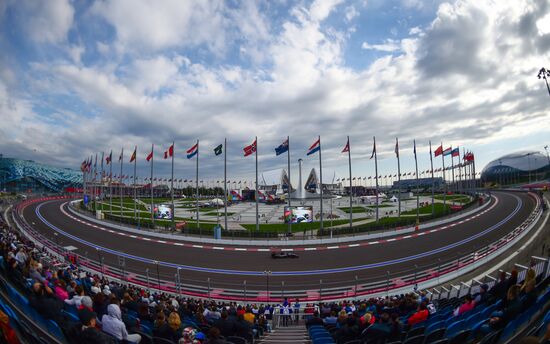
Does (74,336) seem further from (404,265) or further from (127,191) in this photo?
(127,191)

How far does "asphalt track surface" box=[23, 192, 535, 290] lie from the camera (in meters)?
17.4

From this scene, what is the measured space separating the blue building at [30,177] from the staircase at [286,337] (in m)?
169

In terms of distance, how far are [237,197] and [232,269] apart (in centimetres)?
7005

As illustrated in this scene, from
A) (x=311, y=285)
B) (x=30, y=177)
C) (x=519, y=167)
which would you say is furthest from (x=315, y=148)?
(x=30, y=177)

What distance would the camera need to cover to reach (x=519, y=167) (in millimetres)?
120125

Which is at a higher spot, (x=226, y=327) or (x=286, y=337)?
(x=226, y=327)

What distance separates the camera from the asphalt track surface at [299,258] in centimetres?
1738

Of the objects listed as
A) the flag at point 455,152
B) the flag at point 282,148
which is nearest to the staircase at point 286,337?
the flag at point 282,148

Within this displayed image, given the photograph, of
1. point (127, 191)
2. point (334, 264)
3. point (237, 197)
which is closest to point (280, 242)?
point (334, 264)

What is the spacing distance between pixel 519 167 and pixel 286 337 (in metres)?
160

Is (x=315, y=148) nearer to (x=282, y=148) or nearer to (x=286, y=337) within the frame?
(x=282, y=148)

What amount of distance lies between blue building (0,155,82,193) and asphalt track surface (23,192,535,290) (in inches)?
5767

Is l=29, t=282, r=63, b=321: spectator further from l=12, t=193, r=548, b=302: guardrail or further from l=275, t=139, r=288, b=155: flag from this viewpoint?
l=275, t=139, r=288, b=155: flag

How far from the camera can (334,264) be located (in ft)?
65.4
